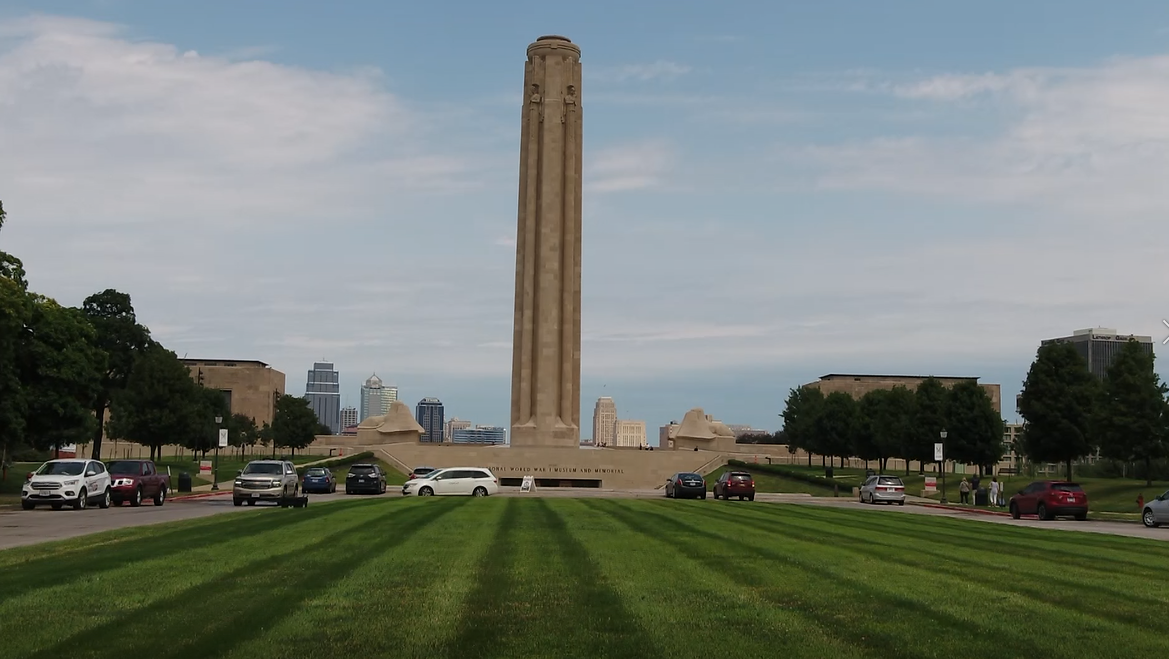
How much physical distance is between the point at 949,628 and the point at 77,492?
3282 cm

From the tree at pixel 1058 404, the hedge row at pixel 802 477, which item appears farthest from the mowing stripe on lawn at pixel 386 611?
the hedge row at pixel 802 477

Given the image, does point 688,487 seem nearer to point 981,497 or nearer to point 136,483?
point 981,497

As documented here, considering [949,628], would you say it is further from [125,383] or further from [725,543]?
[125,383]

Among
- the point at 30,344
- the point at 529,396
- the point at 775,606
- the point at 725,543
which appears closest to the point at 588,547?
the point at 725,543

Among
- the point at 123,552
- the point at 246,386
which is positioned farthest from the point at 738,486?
the point at 246,386

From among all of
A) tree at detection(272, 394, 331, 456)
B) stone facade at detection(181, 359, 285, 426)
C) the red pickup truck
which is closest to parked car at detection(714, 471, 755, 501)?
the red pickup truck

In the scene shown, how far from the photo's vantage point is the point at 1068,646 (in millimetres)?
10242

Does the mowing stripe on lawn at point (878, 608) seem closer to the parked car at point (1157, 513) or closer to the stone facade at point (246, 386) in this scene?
the parked car at point (1157, 513)

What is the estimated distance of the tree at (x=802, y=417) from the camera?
10462 cm

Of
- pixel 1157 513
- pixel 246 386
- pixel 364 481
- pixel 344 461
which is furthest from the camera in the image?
pixel 246 386

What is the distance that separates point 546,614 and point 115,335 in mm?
81797

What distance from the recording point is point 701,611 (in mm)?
12016

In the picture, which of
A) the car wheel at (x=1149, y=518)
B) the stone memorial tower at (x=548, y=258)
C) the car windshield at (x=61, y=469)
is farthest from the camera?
the stone memorial tower at (x=548, y=258)

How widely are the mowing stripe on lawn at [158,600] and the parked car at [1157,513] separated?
2679 centimetres
